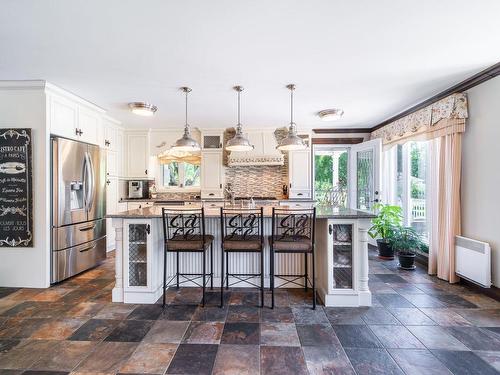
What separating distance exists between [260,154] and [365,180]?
82.6 inches

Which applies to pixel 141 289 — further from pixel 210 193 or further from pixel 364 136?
pixel 364 136

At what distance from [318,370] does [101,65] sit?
3.23 m

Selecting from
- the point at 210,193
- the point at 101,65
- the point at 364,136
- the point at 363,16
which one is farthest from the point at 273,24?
the point at 364,136

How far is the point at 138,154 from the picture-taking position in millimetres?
5344

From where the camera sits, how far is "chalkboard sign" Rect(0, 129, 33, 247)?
10.0 ft

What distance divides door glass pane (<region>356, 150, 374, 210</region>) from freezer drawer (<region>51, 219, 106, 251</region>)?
4563 millimetres

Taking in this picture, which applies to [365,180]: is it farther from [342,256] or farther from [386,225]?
[342,256]

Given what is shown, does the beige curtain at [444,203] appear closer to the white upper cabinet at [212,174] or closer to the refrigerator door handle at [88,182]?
the white upper cabinet at [212,174]

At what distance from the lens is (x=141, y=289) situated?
2746 millimetres

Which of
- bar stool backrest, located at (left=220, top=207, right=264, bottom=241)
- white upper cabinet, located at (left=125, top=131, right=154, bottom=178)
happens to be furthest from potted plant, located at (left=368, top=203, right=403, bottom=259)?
white upper cabinet, located at (left=125, top=131, right=154, bottom=178)

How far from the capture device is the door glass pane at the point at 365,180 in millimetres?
4887

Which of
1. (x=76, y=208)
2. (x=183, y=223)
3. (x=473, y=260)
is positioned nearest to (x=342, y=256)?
(x=473, y=260)

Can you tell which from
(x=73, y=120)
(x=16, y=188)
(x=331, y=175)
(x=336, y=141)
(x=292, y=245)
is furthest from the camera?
(x=331, y=175)

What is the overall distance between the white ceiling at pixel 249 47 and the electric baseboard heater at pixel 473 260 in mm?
1885
